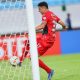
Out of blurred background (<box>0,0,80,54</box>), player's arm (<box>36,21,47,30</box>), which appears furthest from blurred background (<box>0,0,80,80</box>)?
player's arm (<box>36,21,47,30</box>)

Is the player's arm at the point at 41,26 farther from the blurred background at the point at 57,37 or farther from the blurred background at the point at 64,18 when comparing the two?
the blurred background at the point at 64,18

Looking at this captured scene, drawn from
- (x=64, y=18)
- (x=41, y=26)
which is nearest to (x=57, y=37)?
(x=64, y=18)

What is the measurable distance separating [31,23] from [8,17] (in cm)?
1170

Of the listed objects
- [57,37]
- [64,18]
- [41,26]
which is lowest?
[64,18]

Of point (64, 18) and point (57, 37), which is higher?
point (57, 37)

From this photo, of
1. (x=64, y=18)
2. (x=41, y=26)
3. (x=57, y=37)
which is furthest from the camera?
(x=64, y=18)

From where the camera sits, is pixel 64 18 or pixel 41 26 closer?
pixel 41 26

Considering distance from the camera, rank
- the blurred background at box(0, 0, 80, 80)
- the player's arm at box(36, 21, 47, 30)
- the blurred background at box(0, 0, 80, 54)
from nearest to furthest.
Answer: the player's arm at box(36, 21, 47, 30)
the blurred background at box(0, 0, 80, 80)
the blurred background at box(0, 0, 80, 54)

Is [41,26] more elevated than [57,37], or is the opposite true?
[41,26]

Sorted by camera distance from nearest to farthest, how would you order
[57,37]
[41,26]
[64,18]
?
[41,26]
[57,37]
[64,18]

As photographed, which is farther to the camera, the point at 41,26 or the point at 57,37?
the point at 57,37

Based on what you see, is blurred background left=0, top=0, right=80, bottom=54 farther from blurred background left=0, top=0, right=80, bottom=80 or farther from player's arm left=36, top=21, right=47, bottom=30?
player's arm left=36, top=21, right=47, bottom=30

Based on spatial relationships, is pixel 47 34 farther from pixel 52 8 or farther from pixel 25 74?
pixel 52 8

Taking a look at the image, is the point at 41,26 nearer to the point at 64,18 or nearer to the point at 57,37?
the point at 57,37
